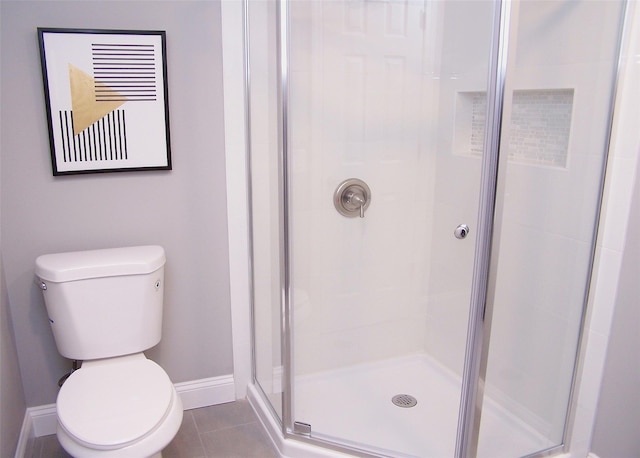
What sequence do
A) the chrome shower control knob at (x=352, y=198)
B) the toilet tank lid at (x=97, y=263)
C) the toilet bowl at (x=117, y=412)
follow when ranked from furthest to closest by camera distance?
the chrome shower control knob at (x=352, y=198) → the toilet tank lid at (x=97, y=263) → the toilet bowl at (x=117, y=412)

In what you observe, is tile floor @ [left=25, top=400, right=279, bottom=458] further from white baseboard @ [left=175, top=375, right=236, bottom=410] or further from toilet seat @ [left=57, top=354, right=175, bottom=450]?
toilet seat @ [left=57, top=354, right=175, bottom=450]

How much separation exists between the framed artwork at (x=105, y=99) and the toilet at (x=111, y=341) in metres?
0.37

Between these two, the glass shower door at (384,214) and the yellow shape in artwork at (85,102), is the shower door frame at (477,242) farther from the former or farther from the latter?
the yellow shape in artwork at (85,102)

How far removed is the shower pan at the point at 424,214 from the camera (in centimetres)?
167

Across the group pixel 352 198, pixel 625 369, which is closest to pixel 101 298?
pixel 352 198

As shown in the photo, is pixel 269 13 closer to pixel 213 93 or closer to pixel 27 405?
pixel 213 93

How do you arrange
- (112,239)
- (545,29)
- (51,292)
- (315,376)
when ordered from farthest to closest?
(315,376) < (112,239) < (51,292) < (545,29)

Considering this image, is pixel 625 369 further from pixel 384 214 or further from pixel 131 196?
pixel 131 196

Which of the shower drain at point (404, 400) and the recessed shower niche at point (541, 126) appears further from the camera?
the shower drain at point (404, 400)

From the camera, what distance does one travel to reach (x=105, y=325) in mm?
1895

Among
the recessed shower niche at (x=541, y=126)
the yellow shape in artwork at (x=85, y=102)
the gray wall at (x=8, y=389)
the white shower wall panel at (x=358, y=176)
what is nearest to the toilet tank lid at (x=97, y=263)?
the gray wall at (x=8, y=389)

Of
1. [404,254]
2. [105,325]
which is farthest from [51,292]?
[404,254]

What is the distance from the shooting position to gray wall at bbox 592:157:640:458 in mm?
1664

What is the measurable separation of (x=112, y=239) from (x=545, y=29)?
176cm
